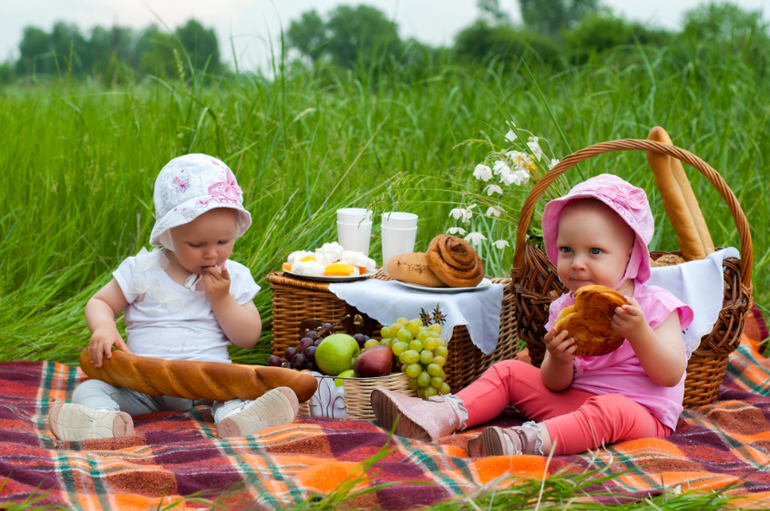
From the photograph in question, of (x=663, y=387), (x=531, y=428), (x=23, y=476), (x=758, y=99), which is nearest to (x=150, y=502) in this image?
(x=23, y=476)

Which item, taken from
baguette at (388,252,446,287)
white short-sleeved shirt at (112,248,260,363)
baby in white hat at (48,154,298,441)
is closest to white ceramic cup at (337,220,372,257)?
baguette at (388,252,446,287)

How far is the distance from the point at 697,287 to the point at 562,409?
73 cm

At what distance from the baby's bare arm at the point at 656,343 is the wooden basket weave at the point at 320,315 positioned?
2.82 feet

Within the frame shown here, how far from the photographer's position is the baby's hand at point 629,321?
2102 millimetres

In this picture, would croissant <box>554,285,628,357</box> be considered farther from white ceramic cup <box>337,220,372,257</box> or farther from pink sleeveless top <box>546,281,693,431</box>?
white ceramic cup <box>337,220,372,257</box>

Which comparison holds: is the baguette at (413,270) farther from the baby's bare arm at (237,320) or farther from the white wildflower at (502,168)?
the baby's bare arm at (237,320)

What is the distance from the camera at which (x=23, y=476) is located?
1.77 metres

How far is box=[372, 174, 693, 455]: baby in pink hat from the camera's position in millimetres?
2182

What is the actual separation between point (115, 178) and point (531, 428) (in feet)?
10.1

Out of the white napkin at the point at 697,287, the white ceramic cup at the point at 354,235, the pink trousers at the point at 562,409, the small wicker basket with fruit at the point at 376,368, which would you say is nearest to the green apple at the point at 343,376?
the small wicker basket with fruit at the point at 376,368

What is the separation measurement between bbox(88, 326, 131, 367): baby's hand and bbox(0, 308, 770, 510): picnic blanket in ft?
0.99

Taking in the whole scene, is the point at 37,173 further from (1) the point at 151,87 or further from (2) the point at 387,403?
(2) the point at 387,403

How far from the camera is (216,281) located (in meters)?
2.63

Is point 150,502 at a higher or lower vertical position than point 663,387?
lower
